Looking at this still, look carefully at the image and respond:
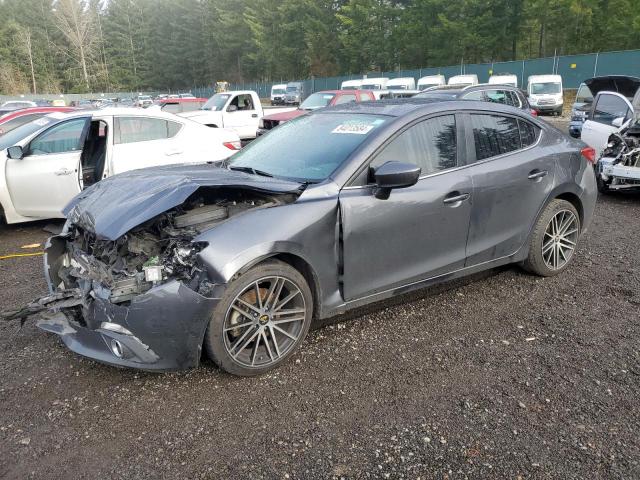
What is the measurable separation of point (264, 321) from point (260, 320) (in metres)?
0.03

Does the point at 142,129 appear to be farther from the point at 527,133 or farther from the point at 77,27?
the point at 77,27

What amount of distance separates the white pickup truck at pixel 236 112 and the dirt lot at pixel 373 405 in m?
11.9

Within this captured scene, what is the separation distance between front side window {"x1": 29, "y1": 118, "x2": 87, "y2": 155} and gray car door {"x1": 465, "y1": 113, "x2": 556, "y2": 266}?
5.22m

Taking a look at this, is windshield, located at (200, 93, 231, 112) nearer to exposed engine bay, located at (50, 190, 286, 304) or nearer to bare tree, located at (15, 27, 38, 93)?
exposed engine bay, located at (50, 190, 286, 304)

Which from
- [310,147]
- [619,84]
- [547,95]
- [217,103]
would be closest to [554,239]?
[310,147]

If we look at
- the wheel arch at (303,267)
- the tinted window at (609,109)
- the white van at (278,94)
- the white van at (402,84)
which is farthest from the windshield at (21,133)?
the white van at (278,94)

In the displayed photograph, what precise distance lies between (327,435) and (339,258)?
1.14m

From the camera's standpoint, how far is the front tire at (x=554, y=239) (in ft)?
14.6

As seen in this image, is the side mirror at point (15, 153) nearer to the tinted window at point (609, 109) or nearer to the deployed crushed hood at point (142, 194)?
the deployed crushed hood at point (142, 194)

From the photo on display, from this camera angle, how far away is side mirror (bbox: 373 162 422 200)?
3.21 metres

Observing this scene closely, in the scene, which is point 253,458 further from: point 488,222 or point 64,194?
point 64,194

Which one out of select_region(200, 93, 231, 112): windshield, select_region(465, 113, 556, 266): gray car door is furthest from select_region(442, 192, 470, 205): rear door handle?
select_region(200, 93, 231, 112): windshield

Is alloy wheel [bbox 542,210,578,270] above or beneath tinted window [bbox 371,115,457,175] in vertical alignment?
beneath

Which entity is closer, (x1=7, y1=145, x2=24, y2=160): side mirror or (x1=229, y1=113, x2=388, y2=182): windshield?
(x1=229, y1=113, x2=388, y2=182): windshield
